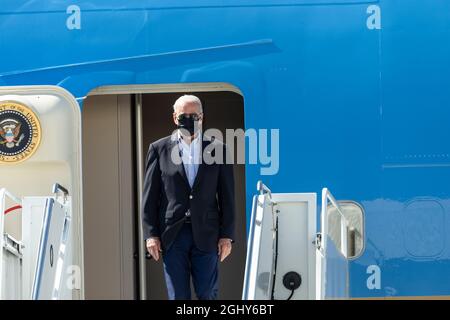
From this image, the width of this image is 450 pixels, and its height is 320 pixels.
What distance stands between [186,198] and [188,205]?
1.8 inches

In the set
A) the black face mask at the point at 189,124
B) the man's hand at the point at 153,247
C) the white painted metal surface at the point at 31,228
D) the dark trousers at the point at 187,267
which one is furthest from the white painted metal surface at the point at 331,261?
Result: the white painted metal surface at the point at 31,228

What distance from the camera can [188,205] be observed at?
6086mm

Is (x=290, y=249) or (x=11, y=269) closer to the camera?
(x=290, y=249)

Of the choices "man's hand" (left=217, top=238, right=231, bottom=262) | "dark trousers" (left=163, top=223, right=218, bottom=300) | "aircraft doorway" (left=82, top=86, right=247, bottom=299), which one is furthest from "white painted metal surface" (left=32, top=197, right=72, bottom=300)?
"aircraft doorway" (left=82, top=86, right=247, bottom=299)

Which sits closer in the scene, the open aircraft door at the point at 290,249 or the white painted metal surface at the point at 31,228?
the open aircraft door at the point at 290,249

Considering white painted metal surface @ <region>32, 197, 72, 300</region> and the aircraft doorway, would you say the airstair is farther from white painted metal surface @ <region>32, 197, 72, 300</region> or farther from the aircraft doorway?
the aircraft doorway

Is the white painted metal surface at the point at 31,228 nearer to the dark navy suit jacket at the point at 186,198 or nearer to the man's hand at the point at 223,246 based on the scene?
the dark navy suit jacket at the point at 186,198

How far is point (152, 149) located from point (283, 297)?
4.15 ft

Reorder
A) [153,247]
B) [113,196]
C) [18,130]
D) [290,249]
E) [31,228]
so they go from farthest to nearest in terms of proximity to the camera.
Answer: [113,196]
[18,130]
[153,247]
[31,228]
[290,249]

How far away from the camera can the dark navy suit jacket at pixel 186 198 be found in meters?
6.06

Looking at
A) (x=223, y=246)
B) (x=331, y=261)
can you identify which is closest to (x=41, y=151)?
(x=223, y=246)

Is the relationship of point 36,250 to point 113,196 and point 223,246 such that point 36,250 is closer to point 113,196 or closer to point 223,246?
point 223,246

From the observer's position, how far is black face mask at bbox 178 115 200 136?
605cm

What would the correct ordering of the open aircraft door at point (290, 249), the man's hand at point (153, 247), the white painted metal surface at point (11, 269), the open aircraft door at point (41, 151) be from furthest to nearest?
the open aircraft door at point (41, 151) → the man's hand at point (153, 247) → the white painted metal surface at point (11, 269) → the open aircraft door at point (290, 249)
